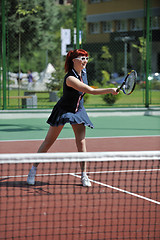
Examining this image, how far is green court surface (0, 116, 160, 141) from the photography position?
11637mm

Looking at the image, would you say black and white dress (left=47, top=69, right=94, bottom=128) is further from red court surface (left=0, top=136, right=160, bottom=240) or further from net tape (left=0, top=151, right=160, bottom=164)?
net tape (left=0, top=151, right=160, bottom=164)

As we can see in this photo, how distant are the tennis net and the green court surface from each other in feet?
13.9

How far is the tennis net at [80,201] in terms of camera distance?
4.59 metres

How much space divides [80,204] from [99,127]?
25.0 ft

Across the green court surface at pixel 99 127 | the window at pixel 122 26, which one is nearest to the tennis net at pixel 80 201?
the green court surface at pixel 99 127

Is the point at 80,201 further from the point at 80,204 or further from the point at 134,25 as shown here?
the point at 134,25

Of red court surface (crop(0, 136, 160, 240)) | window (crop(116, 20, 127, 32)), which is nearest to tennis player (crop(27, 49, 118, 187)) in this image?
red court surface (crop(0, 136, 160, 240))

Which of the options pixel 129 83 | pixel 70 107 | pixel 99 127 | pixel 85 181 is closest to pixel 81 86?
pixel 70 107

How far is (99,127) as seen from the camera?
1308 centimetres

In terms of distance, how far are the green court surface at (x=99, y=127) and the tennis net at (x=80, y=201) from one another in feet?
13.9

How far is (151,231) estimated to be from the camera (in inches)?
184

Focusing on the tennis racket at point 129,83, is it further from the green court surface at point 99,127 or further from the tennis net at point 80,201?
the green court surface at point 99,127

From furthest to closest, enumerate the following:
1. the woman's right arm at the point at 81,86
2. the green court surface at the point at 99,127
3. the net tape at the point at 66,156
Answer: the green court surface at the point at 99,127, the woman's right arm at the point at 81,86, the net tape at the point at 66,156

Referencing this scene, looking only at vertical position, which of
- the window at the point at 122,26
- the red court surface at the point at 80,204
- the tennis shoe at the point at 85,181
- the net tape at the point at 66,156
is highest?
the window at the point at 122,26
